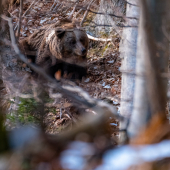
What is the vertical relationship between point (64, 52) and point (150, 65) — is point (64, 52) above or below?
above

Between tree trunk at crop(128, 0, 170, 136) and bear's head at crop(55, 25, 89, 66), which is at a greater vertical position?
bear's head at crop(55, 25, 89, 66)

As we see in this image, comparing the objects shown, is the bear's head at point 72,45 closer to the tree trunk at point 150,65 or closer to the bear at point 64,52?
the bear at point 64,52

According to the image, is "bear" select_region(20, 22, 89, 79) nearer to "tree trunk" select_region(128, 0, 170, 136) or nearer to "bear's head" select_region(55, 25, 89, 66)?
"bear's head" select_region(55, 25, 89, 66)

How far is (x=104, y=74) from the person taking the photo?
6.30m

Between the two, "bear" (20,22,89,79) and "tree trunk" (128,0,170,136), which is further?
"bear" (20,22,89,79)

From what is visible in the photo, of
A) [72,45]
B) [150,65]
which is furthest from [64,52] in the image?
[150,65]

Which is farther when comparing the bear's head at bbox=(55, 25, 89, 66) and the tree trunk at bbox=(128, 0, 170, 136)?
the bear's head at bbox=(55, 25, 89, 66)

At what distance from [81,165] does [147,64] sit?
2.28 feet

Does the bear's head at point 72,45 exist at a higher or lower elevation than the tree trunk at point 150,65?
higher

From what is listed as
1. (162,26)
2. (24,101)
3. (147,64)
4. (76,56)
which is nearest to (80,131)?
(147,64)

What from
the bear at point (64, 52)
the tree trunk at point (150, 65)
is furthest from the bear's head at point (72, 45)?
the tree trunk at point (150, 65)

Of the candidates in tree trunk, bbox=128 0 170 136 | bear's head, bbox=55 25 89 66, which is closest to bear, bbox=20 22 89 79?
bear's head, bbox=55 25 89 66

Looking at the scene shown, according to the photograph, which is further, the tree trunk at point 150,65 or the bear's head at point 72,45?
the bear's head at point 72,45

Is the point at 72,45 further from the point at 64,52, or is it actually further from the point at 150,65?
the point at 150,65
